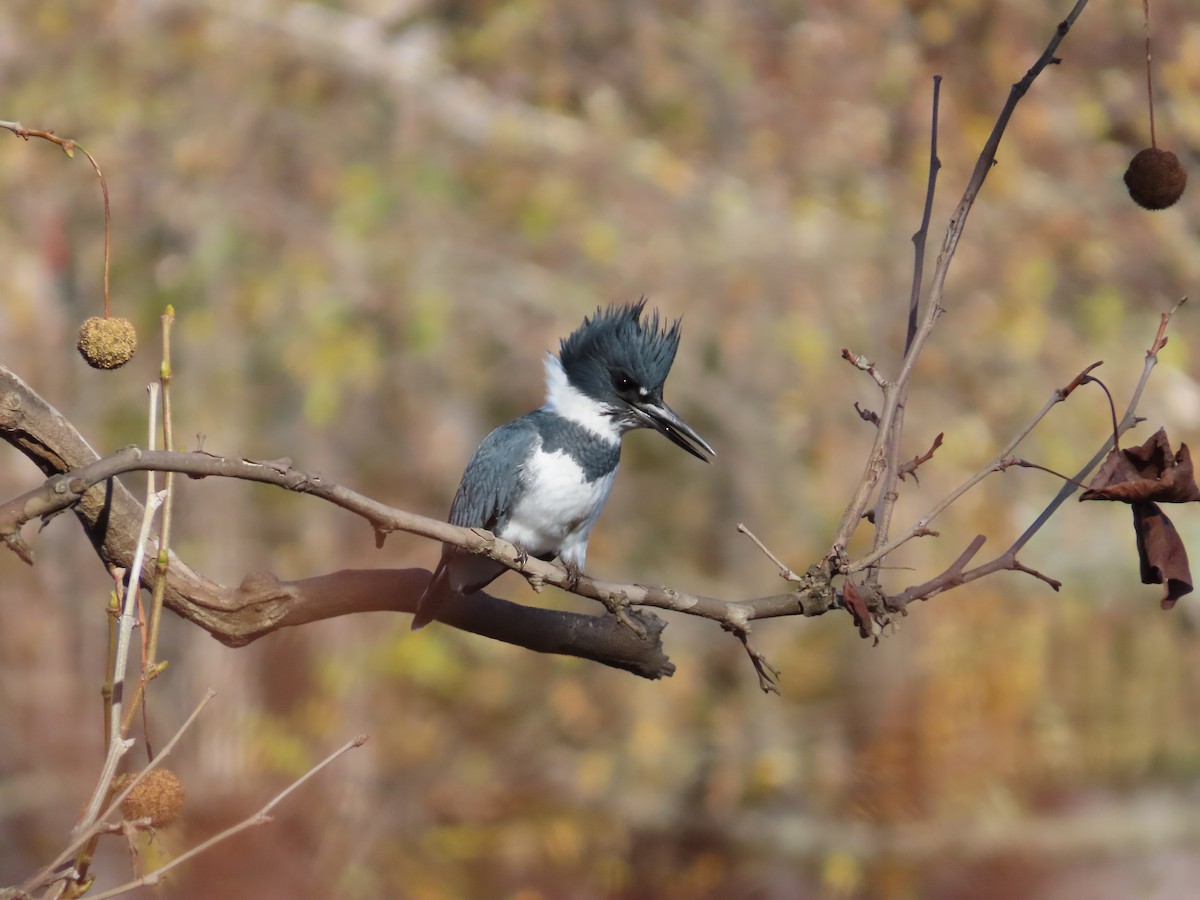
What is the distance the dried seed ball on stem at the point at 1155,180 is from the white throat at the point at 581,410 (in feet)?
3.75

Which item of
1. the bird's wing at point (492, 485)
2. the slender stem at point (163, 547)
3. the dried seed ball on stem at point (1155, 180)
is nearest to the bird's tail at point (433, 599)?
the bird's wing at point (492, 485)

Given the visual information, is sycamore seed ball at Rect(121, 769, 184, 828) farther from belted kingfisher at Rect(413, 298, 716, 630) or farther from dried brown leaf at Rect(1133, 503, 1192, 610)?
belted kingfisher at Rect(413, 298, 716, 630)

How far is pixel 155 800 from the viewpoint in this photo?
3.78 ft

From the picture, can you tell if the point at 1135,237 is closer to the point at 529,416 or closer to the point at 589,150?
the point at 589,150

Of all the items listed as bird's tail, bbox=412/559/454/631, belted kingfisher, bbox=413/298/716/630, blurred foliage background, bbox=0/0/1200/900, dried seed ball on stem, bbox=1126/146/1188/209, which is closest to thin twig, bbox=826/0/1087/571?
dried seed ball on stem, bbox=1126/146/1188/209

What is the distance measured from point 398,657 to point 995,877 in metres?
2.44

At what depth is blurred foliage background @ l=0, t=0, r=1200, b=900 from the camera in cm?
506

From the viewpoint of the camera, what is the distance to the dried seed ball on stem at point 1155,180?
159 centimetres

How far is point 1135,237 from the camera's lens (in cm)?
620

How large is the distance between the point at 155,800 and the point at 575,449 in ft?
4.61

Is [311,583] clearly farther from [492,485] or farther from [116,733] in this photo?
[116,733]

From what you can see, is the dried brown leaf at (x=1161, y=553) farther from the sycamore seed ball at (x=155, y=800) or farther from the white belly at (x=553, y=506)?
the white belly at (x=553, y=506)

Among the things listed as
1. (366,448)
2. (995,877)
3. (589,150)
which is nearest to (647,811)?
(995,877)

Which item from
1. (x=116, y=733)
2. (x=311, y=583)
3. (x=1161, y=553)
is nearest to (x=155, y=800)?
(x=116, y=733)
